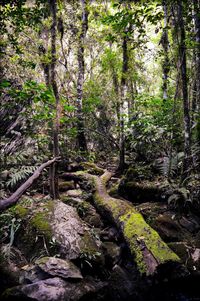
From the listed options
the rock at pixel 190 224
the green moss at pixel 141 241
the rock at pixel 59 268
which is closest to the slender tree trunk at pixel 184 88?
the rock at pixel 190 224

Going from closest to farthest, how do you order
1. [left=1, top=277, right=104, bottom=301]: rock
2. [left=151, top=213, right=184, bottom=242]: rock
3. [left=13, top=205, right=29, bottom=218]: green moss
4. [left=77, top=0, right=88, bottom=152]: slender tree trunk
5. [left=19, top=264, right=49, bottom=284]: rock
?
[left=1, top=277, right=104, bottom=301]: rock, [left=19, top=264, right=49, bottom=284]: rock, [left=151, top=213, right=184, bottom=242]: rock, [left=13, top=205, right=29, bottom=218]: green moss, [left=77, top=0, right=88, bottom=152]: slender tree trunk

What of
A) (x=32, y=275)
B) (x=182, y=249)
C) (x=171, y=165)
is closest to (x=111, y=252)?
(x=182, y=249)

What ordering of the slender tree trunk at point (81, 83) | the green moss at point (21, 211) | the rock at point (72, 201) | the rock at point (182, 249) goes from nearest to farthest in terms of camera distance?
the rock at point (182, 249) → the green moss at point (21, 211) → the rock at point (72, 201) → the slender tree trunk at point (81, 83)

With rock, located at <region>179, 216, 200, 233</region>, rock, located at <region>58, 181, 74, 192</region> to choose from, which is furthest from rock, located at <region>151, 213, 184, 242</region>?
rock, located at <region>58, 181, 74, 192</region>

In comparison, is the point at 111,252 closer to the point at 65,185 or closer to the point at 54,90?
the point at 65,185

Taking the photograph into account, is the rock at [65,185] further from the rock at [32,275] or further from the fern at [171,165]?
the rock at [32,275]

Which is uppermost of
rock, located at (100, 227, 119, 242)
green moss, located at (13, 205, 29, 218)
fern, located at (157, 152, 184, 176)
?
fern, located at (157, 152, 184, 176)

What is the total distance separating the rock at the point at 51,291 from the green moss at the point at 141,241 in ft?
2.97

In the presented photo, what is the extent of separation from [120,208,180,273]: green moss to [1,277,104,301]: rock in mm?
904

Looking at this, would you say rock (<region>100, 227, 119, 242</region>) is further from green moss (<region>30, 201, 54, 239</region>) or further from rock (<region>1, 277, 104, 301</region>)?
rock (<region>1, 277, 104, 301</region>)

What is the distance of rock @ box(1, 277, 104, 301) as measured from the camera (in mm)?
2941

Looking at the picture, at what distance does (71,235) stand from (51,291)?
1.15 meters

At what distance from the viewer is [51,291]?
3023mm

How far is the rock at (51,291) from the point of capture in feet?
9.65
